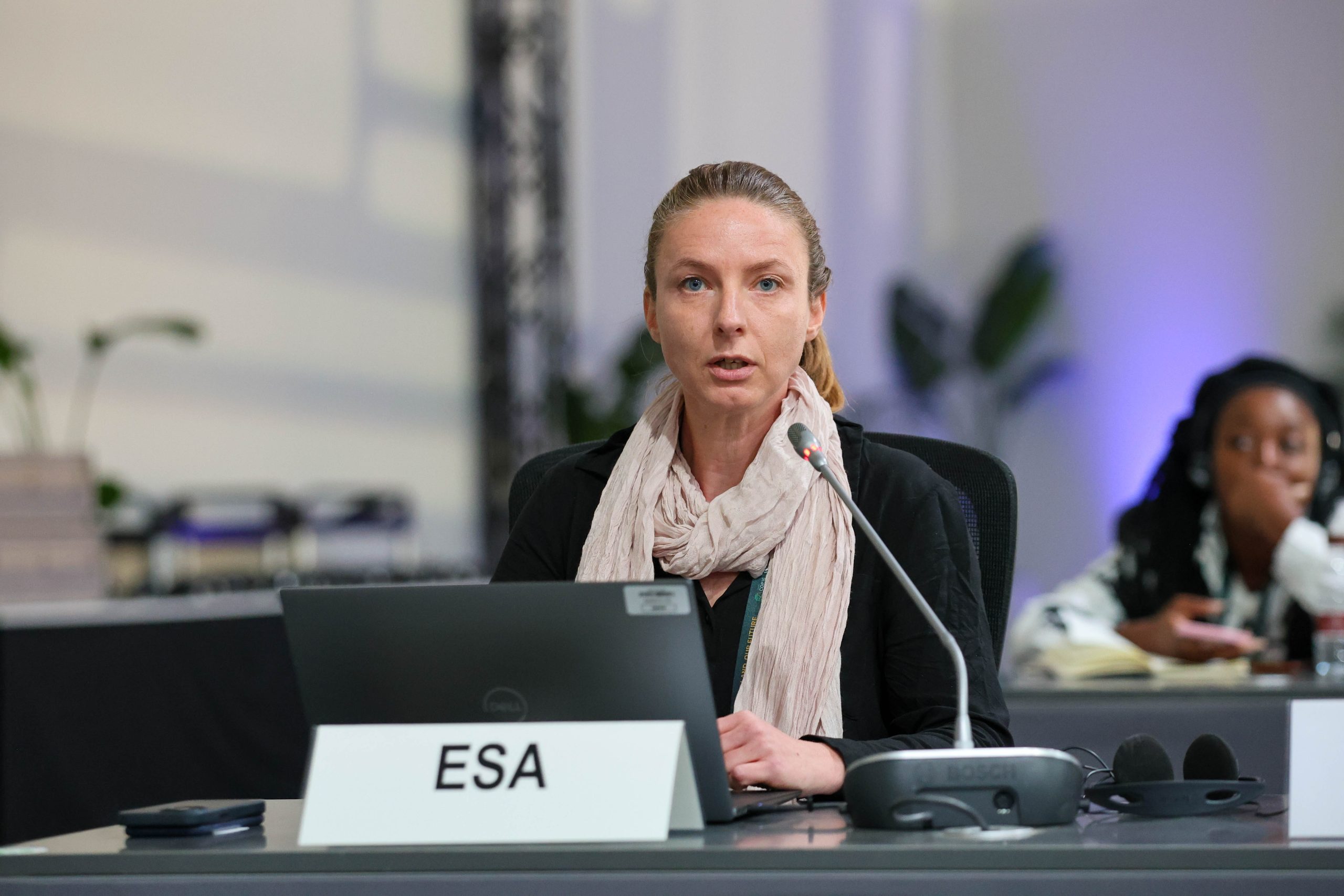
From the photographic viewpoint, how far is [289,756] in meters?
3.22

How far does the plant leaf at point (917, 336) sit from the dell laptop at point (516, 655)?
5472 mm

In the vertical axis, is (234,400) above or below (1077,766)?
above

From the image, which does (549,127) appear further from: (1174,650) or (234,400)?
(1174,650)

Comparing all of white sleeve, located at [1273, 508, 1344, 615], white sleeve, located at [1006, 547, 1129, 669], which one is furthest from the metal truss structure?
white sleeve, located at [1273, 508, 1344, 615]

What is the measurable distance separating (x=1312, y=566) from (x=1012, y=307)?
3.86 meters

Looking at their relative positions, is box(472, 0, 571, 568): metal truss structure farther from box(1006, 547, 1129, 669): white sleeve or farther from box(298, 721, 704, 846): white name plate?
box(298, 721, 704, 846): white name plate

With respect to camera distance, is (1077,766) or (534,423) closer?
(1077,766)

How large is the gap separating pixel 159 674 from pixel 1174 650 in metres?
1.94

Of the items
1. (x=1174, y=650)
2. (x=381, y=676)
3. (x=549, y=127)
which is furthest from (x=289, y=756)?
(x=549, y=127)

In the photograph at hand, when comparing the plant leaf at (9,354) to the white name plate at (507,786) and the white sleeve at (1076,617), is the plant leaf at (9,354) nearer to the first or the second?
the white sleeve at (1076,617)

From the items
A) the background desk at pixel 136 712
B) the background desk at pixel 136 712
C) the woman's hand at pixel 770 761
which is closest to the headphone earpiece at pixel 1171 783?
the woman's hand at pixel 770 761

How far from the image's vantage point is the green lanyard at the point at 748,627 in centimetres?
160

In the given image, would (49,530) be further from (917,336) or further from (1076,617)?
(917,336)

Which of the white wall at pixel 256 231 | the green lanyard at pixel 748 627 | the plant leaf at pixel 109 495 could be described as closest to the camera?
the green lanyard at pixel 748 627
